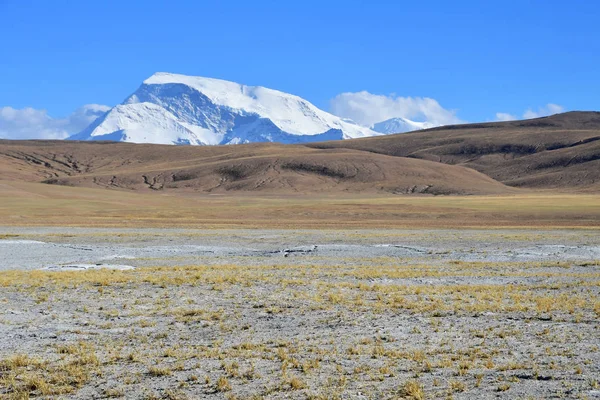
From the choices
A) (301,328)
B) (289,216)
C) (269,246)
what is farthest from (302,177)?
(301,328)

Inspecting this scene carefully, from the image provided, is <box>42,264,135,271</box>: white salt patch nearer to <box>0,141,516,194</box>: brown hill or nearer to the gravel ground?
the gravel ground

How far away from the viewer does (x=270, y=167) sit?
191 m

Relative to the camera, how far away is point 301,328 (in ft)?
54.1

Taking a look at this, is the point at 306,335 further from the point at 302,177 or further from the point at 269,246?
the point at 302,177

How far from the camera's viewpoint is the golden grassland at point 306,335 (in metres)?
11.5

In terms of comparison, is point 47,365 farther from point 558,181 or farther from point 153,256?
point 558,181

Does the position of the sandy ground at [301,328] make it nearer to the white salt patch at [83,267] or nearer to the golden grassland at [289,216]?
the white salt patch at [83,267]

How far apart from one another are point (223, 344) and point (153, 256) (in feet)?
73.3

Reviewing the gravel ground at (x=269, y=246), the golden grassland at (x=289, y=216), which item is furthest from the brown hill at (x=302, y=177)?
the gravel ground at (x=269, y=246)

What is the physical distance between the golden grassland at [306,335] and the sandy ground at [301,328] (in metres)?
0.05

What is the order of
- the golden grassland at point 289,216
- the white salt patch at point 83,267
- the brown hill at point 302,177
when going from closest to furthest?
the white salt patch at point 83,267 < the golden grassland at point 289,216 < the brown hill at point 302,177

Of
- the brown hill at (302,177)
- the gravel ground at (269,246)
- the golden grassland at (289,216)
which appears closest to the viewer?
the gravel ground at (269,246)

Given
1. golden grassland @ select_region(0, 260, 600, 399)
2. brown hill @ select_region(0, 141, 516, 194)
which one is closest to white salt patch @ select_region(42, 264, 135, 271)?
golden grassland @ select_region(0, 260, 600, 399)

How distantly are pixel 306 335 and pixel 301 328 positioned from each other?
88 cm
